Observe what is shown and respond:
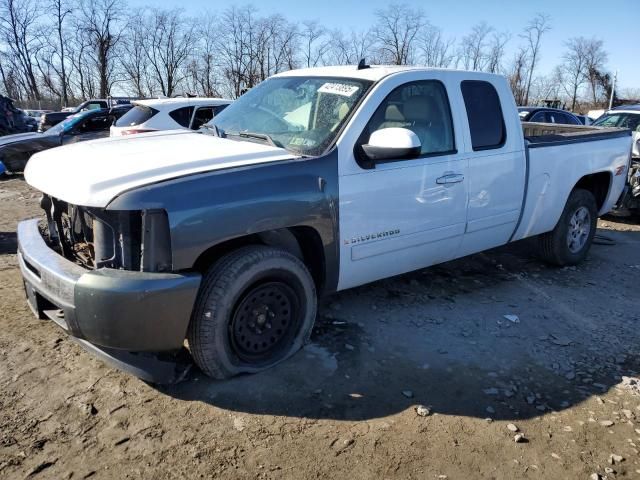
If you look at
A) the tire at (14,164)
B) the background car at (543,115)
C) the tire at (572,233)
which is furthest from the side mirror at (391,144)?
the background car at (543,115)

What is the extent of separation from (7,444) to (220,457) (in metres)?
1.08

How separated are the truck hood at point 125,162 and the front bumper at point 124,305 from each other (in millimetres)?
401

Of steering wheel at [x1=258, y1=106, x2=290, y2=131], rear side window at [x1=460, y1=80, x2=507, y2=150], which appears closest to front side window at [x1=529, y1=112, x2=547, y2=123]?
rear side window at [x1=460, y1=80, x2=507, y2=150]

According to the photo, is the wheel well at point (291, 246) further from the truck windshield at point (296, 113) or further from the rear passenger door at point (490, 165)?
the rear passenger door at point (490, 165)

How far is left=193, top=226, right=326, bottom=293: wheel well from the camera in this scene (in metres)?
3.14

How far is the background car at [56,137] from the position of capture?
11164 millimetres

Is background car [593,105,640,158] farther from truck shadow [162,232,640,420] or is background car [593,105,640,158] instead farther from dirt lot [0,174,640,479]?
dirt lot [0,174,640,479]

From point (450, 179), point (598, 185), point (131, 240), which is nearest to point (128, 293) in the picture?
point (131, 240)

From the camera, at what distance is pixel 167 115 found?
30.7ft

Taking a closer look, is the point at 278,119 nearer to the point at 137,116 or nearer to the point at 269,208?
the point at 269,208

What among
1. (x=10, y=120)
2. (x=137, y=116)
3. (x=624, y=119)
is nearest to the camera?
(x=137, y=116)

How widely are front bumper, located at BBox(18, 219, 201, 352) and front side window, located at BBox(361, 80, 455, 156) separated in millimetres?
1911

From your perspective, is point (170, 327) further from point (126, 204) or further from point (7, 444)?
point (7, 444)

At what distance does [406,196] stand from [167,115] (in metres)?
6.80
